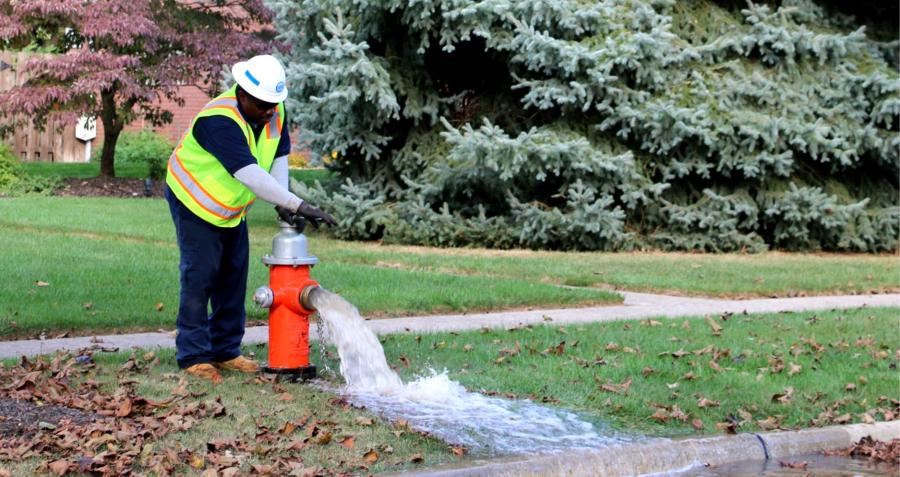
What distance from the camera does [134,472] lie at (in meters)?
5.22

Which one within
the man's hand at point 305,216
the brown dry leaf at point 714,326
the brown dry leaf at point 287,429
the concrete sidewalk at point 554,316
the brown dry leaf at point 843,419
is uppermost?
the man's hand at point 305,216

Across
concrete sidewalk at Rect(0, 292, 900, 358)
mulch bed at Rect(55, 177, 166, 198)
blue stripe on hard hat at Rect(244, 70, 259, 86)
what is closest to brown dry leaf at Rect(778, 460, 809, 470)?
blue stripe on hard hat at Rect(244, 70, 259, 86)

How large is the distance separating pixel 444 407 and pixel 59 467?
85.3 inches

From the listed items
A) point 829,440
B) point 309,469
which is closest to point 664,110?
point 829,440

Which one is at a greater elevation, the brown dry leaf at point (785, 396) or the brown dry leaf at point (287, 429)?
the brown dry leaf at point (785, 396)

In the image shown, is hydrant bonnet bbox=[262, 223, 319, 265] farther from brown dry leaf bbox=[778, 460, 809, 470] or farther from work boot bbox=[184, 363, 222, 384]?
brown dry leaf bbox=[778, 460, 809, 470]

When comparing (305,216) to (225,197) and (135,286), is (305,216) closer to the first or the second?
(225,197)

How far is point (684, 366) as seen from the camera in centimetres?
800

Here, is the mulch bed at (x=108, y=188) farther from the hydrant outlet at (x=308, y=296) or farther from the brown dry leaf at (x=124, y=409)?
the brown dry leaf at (x=124, y=409)

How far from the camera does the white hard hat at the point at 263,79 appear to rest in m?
6.76

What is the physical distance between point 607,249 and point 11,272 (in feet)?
24.8

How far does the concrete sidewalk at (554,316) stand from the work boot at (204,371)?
3.61 feet

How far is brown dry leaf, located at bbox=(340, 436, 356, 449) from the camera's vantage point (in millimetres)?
5750

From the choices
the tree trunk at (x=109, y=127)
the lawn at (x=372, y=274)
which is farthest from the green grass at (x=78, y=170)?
the lawn at (x=372, y=274)
